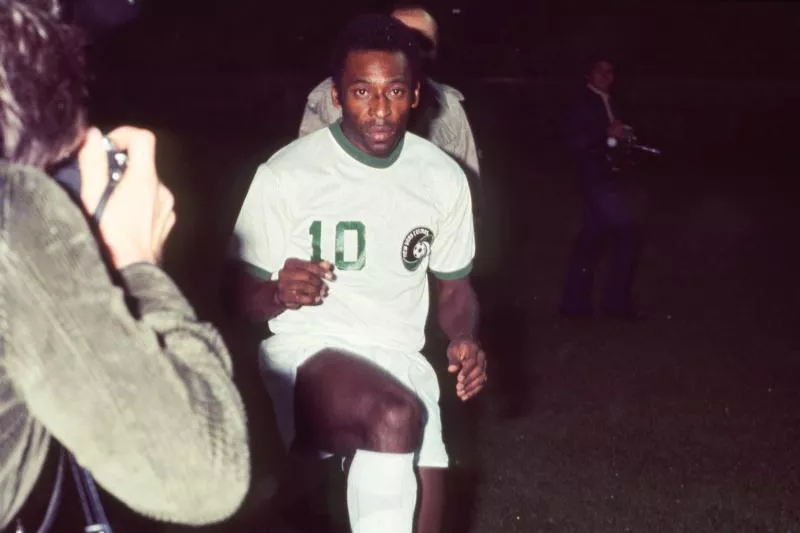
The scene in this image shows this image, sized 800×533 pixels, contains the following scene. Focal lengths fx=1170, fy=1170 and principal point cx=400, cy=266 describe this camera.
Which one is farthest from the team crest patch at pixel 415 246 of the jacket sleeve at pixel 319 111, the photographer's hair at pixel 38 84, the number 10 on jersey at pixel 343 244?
the photographer's hair at pixel 38 84

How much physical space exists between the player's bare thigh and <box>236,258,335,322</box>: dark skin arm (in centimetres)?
22

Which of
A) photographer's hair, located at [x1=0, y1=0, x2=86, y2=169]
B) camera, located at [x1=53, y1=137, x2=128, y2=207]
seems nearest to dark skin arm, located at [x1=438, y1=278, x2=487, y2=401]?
camera, located at [x1=53, y1=137, x2=128, y2=207]

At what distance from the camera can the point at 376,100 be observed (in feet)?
13.1

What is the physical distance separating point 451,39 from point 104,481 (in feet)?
105

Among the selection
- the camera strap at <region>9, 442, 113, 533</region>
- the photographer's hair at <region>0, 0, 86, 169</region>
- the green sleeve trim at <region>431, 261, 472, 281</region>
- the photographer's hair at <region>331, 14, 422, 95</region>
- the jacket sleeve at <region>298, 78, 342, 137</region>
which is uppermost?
the photographer's hair at <region>0, 0, 86, 169</region>

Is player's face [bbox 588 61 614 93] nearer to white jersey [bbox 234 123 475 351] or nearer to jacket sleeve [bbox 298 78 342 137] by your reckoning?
jacket sleeve [bbox 298 78 342 137]

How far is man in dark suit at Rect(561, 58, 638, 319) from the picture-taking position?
8.26 meters

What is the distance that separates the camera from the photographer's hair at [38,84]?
168 cm

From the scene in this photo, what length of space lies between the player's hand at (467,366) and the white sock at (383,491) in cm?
31

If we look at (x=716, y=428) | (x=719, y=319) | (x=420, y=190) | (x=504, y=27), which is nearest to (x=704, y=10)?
(x=504, y=27)

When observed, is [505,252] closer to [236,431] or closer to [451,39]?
[236,431]

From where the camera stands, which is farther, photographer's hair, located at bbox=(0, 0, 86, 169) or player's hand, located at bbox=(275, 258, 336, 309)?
player's hand, located at bbox=(275, 258, 336, 309)

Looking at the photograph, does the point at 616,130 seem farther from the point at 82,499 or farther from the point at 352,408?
the point at 82,499

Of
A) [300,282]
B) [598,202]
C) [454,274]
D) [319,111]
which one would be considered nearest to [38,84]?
[300,282]
